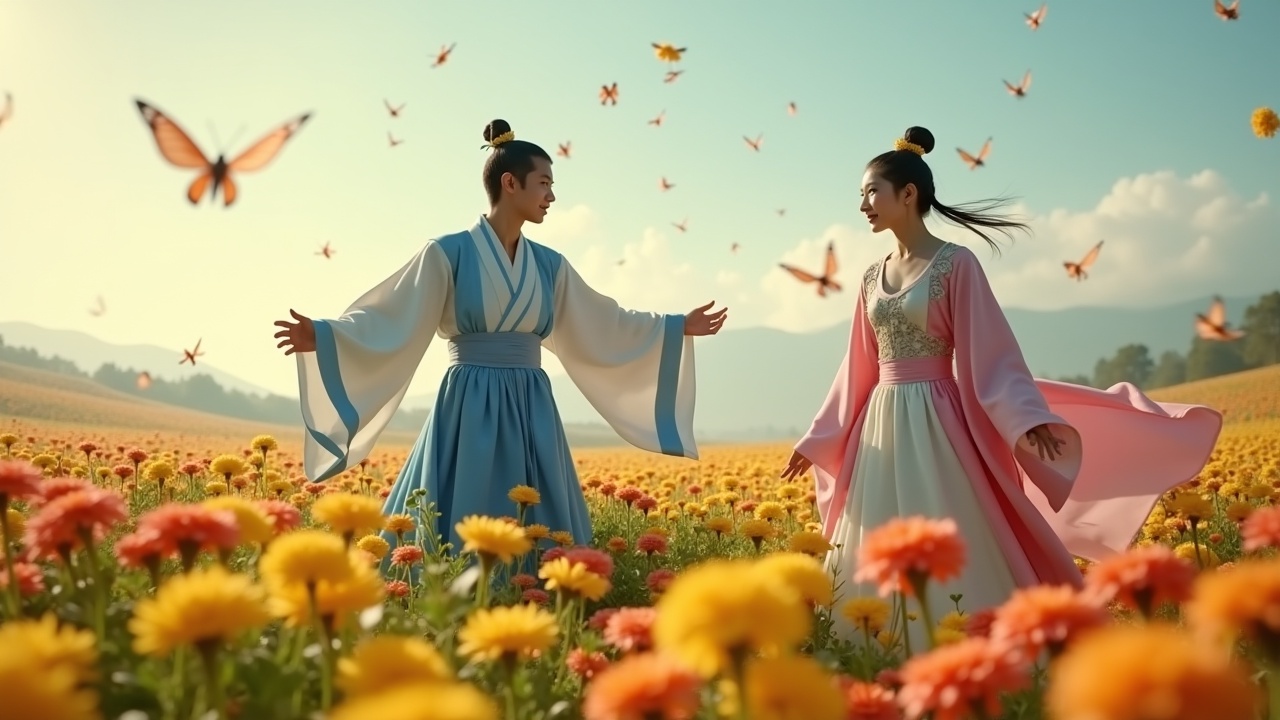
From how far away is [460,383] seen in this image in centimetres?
457

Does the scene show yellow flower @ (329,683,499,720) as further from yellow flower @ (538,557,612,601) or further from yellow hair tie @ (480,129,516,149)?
yellow hair tie @ (480,129,516,149)

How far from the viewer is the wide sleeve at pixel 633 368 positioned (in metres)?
5.25

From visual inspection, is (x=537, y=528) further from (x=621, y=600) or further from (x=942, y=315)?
(x=942, y=315)

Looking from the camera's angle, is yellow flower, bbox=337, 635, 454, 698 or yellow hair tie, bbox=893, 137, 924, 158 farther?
yellow hair tie, bbox=893, 137, 924, 158

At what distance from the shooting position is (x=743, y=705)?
0.97 meters

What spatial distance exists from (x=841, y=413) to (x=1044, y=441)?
3.39 ft

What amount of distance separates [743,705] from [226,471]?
162 inches

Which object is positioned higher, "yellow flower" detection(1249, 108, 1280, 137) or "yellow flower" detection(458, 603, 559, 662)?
"yellow flower" detection(1249, 108, 1280, 137)

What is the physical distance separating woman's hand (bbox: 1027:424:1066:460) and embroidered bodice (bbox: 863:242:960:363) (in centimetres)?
61

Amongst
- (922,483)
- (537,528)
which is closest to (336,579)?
(537,528)

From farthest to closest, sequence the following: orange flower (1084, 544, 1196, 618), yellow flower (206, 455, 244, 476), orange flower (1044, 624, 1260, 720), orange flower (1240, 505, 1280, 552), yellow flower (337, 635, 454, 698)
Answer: yellow flower (206, 455, 244, 476) < orange flower (1240, 505, 1280, 552) < orange flower (1084, 544, 1196, 618) < yellow flower (337, 635, 454, 698) < orange flower (1044, 624, 1260, 720)

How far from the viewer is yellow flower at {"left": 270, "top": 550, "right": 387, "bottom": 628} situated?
1.32 m

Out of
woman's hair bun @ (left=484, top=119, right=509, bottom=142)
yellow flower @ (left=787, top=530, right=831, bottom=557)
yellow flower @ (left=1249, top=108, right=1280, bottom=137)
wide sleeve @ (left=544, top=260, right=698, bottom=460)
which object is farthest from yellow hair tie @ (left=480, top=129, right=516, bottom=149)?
yellow flower @ (left=1249, top=108, right=1280, bottom=137)

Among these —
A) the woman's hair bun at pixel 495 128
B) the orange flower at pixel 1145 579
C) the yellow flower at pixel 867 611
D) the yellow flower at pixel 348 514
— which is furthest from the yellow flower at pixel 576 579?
the woman's hair bun at pixel 495 128
